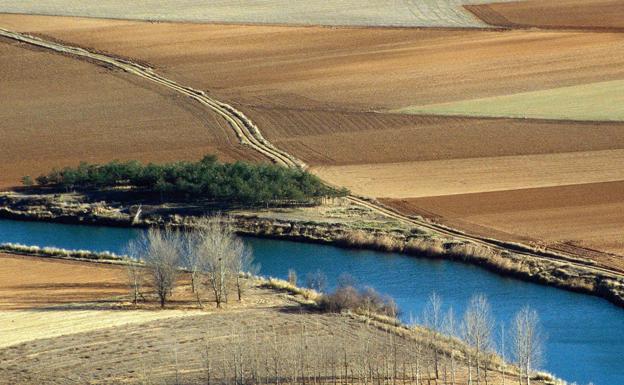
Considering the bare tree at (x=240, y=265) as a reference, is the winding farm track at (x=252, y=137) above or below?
above

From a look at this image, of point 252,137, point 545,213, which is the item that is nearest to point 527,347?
point 545,213

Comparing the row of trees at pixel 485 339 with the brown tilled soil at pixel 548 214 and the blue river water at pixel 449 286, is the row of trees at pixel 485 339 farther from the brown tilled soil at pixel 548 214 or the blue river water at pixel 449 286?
the brown tilled soil at pixel 548 214

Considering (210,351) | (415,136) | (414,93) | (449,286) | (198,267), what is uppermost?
(414,93)

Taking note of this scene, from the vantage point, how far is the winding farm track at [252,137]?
69.9 metres

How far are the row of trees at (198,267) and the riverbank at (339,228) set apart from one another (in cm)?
849

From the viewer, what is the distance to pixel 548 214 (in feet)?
250

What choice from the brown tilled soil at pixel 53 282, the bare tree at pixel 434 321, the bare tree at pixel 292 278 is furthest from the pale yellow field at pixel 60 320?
the bare tree at pixel 434 321

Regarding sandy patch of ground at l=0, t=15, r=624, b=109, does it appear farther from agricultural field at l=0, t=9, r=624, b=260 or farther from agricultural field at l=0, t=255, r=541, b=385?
agricultural field at l=0, t=255, r=541, b=385

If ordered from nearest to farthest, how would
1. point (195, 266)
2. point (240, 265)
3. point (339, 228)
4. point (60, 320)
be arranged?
point (60, 320) < point (240, 265) < point (195, 266) < point (339, 228)

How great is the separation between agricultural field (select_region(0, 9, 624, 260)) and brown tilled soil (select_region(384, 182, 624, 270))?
15.2 inches

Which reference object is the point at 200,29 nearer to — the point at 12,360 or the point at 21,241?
the point at 21,241

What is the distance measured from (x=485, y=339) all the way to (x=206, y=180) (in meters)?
31.9

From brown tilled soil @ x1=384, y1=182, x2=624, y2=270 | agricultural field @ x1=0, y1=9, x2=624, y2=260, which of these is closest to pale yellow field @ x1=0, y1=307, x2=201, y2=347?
brown tilled soil @ x1=384, y1=182, x2=624, y2=270

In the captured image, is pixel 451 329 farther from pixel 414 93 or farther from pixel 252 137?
pixel 414 93
